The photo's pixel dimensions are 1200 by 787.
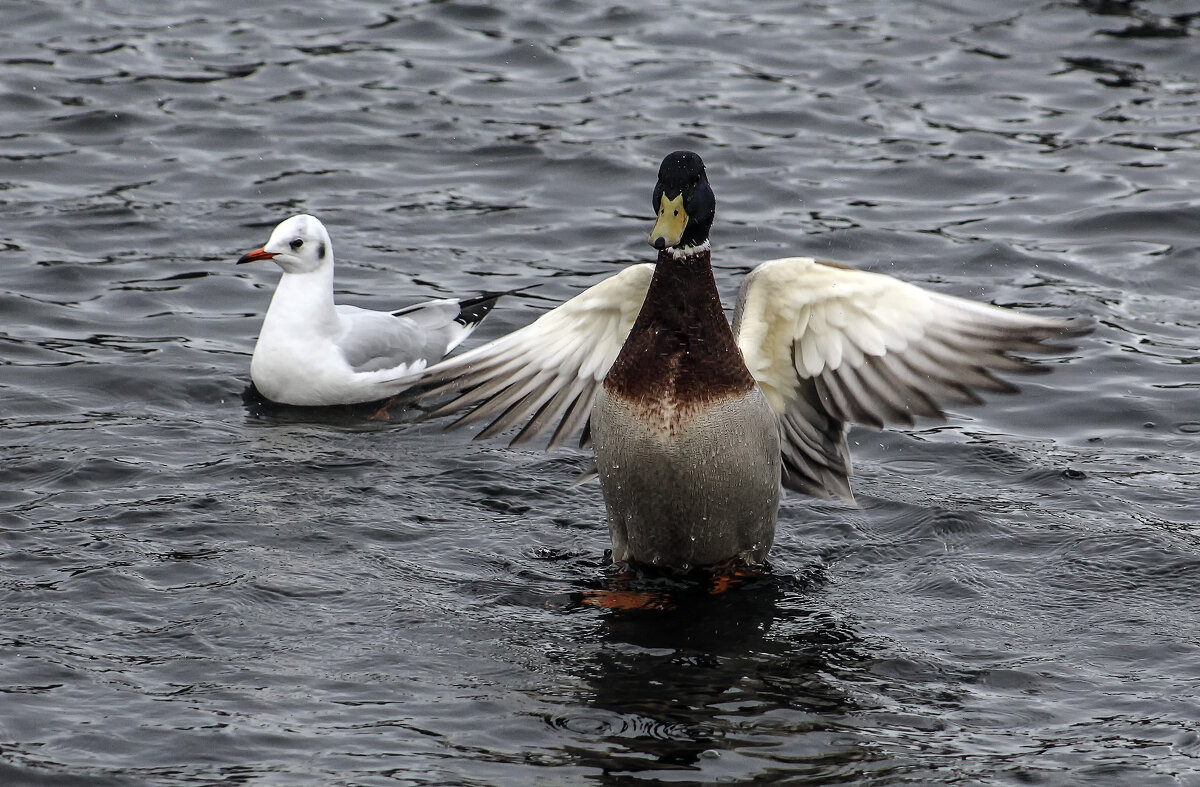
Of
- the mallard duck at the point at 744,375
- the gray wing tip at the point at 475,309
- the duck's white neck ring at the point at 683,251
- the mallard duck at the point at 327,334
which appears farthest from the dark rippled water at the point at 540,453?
the duck's white neck ring at the point at 683,251

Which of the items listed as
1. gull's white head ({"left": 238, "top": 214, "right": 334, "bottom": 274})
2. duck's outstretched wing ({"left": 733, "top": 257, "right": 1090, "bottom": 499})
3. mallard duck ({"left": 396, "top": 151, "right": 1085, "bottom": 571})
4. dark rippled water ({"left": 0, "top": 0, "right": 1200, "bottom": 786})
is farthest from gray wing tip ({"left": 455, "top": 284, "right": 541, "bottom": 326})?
duck's outstretched wing ({"left": 733, "top": 257, "right": 1090, "bottom": 499})

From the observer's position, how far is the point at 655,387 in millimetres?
6578

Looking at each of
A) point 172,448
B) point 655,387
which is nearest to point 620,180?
point 172,448

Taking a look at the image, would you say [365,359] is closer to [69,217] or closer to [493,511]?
[493,511]

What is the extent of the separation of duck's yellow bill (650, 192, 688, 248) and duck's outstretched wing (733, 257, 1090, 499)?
1.33 ft

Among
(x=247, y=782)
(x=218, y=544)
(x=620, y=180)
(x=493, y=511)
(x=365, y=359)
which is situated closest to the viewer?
(x=247, y=782)

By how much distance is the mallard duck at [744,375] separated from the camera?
21.4 feet

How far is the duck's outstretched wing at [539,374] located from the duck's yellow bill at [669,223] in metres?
0.93

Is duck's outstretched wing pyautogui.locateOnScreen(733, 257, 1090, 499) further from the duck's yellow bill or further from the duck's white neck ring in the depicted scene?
the duck's yellow bill

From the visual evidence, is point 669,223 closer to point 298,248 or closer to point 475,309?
point 475,309

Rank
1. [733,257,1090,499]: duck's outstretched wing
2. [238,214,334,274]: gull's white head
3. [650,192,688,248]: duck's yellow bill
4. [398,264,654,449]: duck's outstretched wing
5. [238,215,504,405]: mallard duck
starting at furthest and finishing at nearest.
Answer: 1. [238,214,334,274]: gull's white head
2. [238,215,504,405]: mallard duck
3. [398,264,654,449]: duck's outstretched wing
4. [733,257,1090,499]: duck's outstretched wing
5. [650,192,688,248]: duck's yellow bill

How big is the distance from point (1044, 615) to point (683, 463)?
1.60 metres

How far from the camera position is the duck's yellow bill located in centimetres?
642

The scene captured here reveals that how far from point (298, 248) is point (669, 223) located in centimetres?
335
